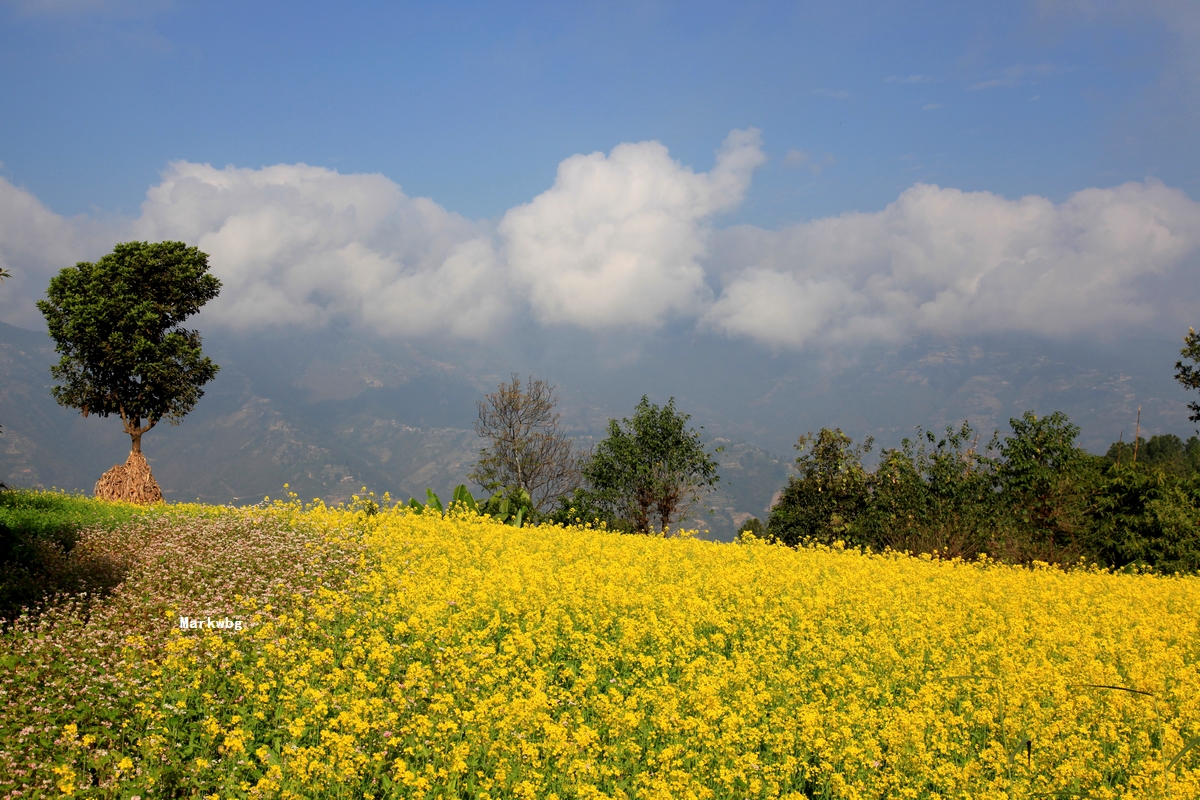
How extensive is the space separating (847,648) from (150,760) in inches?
251

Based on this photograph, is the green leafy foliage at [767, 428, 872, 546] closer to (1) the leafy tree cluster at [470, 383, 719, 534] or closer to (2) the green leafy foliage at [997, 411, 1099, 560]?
(1) the leafy tree cluster at [470, 383, 719, 534]

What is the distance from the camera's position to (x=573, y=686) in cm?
741

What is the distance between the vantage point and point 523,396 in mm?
34938

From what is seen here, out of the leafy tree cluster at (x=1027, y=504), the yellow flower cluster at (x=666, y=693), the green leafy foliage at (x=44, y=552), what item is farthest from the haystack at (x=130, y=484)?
the leafy tree cluster at (x=1027, y=504)

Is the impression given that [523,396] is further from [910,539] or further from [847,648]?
[847,648]

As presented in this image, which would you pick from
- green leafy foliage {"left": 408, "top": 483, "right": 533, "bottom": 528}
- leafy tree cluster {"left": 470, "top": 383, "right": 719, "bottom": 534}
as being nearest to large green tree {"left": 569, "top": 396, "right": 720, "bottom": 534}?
leafy tree cluster {"left": 470, "top": 383, "right": 719, "bottom": 534}

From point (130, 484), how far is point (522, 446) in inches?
594

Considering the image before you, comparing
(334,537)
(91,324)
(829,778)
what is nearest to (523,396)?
(91,324)

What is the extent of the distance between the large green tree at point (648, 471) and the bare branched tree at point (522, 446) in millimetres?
4786

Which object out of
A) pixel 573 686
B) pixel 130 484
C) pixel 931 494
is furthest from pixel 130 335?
pixel 931 494

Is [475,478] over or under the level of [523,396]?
under

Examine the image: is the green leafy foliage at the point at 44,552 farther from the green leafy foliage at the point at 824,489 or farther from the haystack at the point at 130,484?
the green leafy foliage at the point at 824,489

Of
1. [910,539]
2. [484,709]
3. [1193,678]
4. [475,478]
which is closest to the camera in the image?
[484,709]

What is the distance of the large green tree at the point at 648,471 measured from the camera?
2950cm
